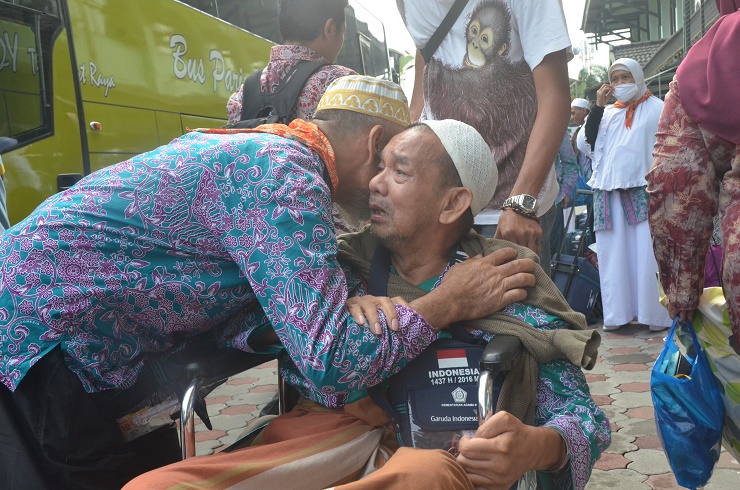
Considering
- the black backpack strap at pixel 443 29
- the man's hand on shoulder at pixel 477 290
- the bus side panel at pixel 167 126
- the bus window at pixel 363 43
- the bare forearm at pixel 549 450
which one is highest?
the bus window at pixel 363 43

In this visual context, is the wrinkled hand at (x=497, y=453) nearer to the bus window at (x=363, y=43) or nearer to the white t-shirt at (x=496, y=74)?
the white t-shirt at (x=496, y=74)

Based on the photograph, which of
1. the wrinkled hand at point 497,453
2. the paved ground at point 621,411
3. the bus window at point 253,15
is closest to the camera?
the wrinkled hand at point 497,453

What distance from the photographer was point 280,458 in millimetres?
1707

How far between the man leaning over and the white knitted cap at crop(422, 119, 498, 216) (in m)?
0.23

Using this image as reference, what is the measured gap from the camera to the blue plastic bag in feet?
7.38

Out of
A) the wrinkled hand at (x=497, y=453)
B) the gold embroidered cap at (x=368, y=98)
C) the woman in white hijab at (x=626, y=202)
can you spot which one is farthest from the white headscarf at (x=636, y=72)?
the wrinkled hand at (x=497, y=453)

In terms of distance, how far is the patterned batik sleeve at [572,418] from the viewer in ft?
5.75

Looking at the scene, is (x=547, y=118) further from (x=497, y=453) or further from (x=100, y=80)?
(x=100, y=80)

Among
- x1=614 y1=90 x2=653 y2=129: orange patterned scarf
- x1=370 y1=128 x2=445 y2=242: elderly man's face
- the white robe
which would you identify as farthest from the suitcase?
x1=370 y1=128 x2=445 y2=242: elderly man's face

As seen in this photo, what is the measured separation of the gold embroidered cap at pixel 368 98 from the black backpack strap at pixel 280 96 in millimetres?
947

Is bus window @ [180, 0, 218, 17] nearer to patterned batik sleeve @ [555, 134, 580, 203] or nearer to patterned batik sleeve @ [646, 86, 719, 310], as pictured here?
patterned batik sleeve @ [555, 134, 580, 203]

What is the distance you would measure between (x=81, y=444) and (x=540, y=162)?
1.61 meters

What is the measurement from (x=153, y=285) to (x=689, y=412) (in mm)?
1566

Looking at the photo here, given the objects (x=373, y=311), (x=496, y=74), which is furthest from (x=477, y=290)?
(x=496, y=74)
